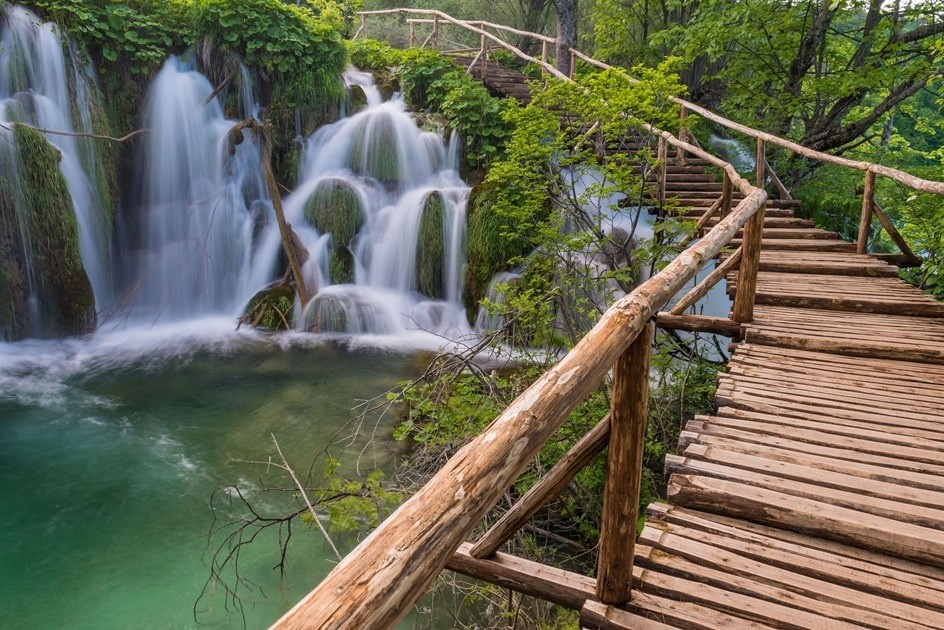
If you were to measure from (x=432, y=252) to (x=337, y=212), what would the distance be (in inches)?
79.7

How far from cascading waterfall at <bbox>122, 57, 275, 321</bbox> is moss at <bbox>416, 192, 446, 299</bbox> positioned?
9.27 ft

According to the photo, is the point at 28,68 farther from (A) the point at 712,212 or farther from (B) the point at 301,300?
(A) the point at 712,212

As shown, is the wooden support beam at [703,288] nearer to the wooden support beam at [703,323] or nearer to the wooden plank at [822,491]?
the wooden support beam at [703,323]

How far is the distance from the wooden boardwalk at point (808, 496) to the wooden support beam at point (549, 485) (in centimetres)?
39

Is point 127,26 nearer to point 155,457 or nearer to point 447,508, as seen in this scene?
point 155,457

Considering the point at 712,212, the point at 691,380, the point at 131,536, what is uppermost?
the point at 712,212

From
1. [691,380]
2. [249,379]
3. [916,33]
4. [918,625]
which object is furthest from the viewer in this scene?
[916,33]

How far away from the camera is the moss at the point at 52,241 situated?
9.47m

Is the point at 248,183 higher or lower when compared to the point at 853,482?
higher

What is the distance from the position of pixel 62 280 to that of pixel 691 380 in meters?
9.88

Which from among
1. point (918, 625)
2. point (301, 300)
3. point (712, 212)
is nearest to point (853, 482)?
point (918, 625)

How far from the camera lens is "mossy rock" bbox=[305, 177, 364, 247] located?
11430mm

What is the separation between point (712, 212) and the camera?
7.47 m

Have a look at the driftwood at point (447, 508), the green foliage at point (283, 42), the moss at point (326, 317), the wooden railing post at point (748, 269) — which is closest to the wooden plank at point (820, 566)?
the driftwood at point (447, 508)
